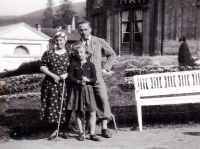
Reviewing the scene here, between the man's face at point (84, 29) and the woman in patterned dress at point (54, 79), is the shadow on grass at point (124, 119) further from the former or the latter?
the man's face at point (84, 29)

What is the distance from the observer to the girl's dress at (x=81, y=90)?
4473mm

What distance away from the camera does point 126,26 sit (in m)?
15.2

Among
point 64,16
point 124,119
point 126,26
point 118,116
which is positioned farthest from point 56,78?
point 64,16

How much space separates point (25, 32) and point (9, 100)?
2191cm

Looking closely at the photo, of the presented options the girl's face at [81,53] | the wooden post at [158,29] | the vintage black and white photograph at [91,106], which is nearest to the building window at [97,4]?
the wooden post at [158,29]

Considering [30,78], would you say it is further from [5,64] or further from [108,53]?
[5,64]

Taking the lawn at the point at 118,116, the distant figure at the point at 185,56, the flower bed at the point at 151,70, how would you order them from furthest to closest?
the distant figure at the point at 185,56, the flower bed at the point at 151,70, the lawn at the point at 118,116

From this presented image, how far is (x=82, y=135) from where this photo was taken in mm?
4508

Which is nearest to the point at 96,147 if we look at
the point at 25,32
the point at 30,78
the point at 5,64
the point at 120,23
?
the point at 30,78

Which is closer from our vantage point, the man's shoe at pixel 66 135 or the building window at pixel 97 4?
the man's shoe at pixel 66 135

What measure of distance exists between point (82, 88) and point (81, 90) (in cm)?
3

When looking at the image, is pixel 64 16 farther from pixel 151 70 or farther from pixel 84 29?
pixel 84 29

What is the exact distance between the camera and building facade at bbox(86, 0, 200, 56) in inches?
545

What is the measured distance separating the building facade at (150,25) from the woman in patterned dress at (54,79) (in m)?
9.97
